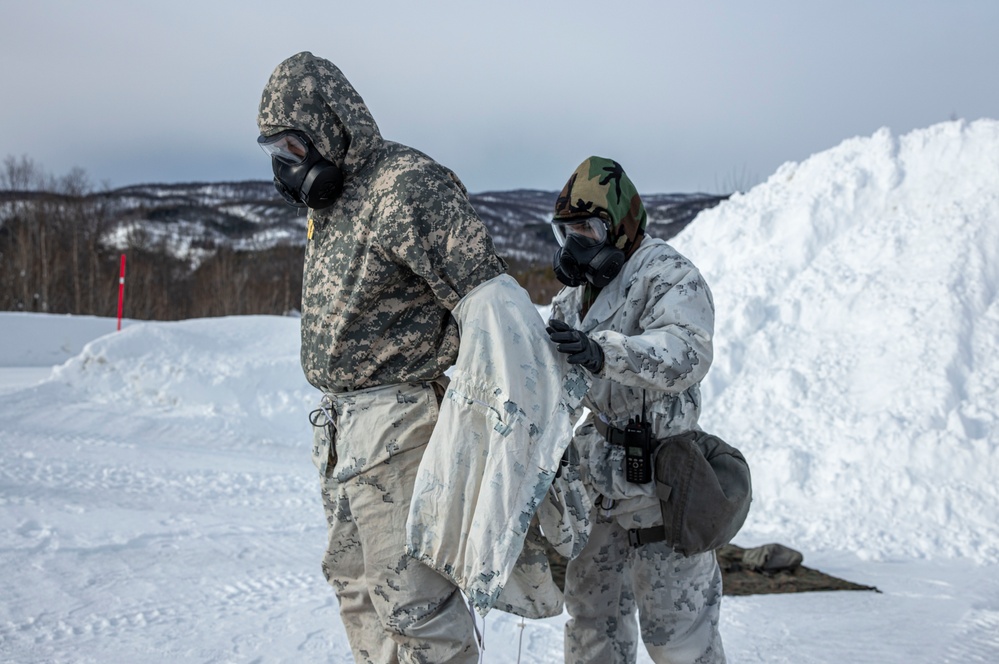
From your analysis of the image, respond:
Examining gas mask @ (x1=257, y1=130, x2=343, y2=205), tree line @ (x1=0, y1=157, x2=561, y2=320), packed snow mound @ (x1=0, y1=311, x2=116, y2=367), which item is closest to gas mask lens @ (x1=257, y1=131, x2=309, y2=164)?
gas mask @ (x1=257, y1=130, x2=343, y2=205)

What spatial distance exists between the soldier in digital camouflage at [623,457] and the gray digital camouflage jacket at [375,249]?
468 millimetres

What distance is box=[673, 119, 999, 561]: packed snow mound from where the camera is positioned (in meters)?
6.21

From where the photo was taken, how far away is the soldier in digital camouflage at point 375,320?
→ 214cm

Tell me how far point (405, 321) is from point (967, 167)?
33.4 feet

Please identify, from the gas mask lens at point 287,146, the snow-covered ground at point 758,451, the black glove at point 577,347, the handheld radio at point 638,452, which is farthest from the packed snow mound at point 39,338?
the black glove at point 577,347

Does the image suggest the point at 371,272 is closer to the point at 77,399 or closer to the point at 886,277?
the point at 886,277

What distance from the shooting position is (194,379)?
9805 mm

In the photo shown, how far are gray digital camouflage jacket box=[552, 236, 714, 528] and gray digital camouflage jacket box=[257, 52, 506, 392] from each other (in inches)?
17.5

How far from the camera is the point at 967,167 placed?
1012 cm

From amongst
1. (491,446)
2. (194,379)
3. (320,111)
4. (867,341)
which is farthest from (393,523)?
(194,379)

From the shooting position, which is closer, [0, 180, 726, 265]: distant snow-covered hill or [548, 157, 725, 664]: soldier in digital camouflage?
[548, 157, 725, 664]: soldier in digital camouflage

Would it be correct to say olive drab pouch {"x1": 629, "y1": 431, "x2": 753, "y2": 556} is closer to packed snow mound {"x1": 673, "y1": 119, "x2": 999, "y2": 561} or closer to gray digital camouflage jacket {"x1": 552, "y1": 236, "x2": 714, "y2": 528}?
gray digital camouflage jacket {"x1": 552, "y1": 236, "x2": 714, "y2": 528}

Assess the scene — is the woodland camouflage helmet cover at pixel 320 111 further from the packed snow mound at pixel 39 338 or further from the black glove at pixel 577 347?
the packed snow mound at pixel 39 338

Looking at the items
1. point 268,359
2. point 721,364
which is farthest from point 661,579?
point 268,359
